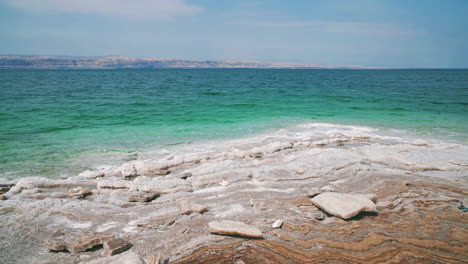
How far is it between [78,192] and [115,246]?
2.81 m

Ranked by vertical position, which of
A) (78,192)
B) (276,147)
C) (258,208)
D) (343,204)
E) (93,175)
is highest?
(343,204)

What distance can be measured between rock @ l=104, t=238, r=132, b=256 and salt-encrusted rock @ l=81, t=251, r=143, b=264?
105 millimetres

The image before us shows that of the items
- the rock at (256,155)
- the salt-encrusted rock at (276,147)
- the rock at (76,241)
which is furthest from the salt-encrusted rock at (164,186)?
the salt-encrusted rock at (276,147)

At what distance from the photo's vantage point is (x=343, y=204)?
4879 mm

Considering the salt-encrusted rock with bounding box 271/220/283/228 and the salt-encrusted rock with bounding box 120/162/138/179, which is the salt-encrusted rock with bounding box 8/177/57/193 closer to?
the salt-encrusted rock with bounding box 120/162/138/179

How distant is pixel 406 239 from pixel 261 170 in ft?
12.3

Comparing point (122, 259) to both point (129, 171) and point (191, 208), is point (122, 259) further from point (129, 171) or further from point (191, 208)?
point (129, 171)

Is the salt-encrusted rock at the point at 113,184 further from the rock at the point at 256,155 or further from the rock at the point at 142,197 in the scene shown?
the rock at the point at 256,155

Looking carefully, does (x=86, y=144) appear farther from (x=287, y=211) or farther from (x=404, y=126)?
(x=404, y=126)

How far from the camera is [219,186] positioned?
6.46 metres

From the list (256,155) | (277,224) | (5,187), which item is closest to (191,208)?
(277,224)

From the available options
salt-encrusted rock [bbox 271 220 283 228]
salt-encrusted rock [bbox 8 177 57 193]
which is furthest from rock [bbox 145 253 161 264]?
salt-encrusted rock [bbox 8 177 57 193]

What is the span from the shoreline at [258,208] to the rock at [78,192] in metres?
0.04

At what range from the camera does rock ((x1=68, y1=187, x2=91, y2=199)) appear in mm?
Answer: 5867
